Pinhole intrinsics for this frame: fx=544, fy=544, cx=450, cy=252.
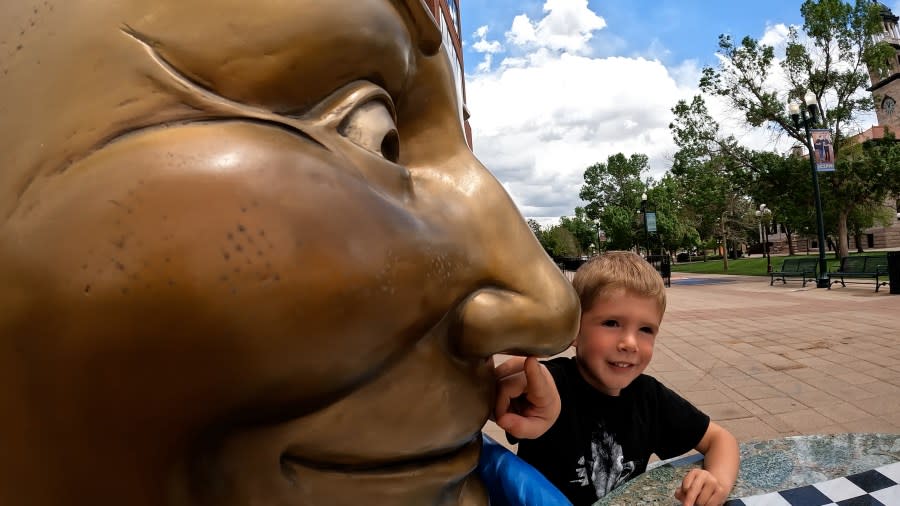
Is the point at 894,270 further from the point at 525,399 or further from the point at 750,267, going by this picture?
the point at 750,267

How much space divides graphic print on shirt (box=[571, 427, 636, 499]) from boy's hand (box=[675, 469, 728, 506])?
0.99 ft

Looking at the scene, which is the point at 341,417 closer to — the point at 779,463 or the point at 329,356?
the point at 329,356

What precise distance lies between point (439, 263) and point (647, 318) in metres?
0.99

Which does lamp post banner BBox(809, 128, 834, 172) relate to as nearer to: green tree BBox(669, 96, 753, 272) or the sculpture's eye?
green tree BBox(669, 96, 753, 272)

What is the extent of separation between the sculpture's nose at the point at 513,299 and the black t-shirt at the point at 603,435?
2.95 ft

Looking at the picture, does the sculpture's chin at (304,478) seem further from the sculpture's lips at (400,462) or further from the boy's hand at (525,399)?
the boy's hand at (525,399)

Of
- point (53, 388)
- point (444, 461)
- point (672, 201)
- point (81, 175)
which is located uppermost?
point (672, 201)

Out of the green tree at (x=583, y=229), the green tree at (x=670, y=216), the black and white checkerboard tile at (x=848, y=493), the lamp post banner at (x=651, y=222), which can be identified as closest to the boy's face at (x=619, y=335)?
the black and white checkerboard tile at (x=848, y=493)

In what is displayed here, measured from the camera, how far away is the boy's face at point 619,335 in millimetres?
1415

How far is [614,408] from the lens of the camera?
1572mm

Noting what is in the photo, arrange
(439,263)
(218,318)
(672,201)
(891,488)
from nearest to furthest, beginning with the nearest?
(218,318)
(439,263)
(891,488)
(672,201)

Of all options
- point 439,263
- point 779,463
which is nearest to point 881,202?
point 779,463

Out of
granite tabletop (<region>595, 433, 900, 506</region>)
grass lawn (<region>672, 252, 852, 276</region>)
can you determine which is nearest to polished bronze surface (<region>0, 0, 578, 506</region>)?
granite tabletop (<region>595, 433, 900, 506</region>)

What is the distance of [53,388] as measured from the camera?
476 millimetres
